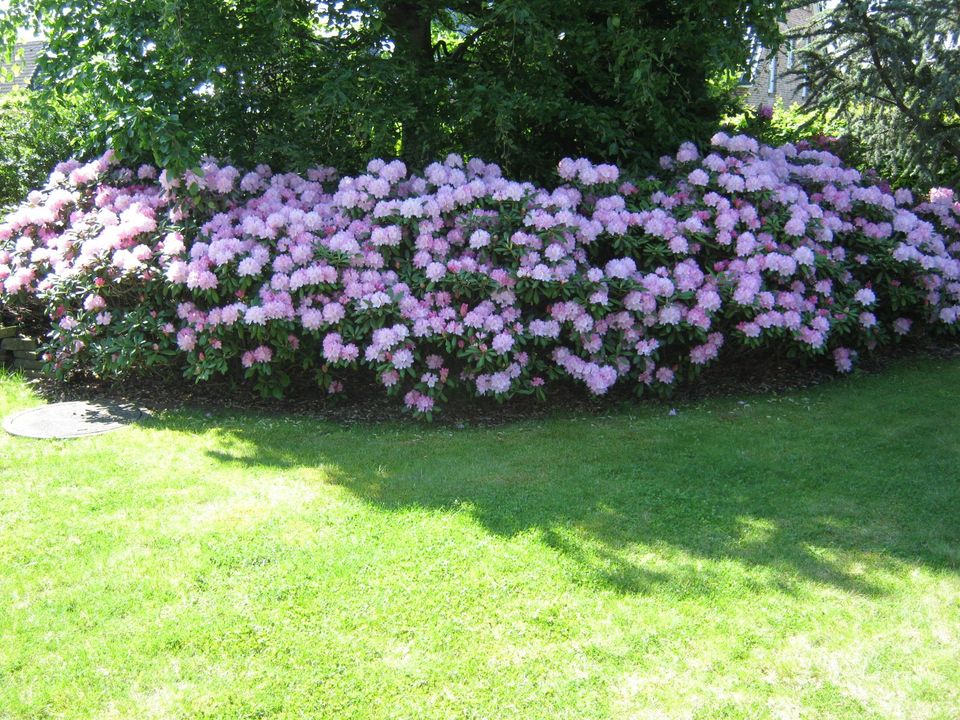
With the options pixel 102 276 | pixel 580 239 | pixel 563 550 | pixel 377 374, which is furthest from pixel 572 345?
pixel 102 276

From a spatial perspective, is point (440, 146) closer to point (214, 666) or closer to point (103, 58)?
point (103, 58)

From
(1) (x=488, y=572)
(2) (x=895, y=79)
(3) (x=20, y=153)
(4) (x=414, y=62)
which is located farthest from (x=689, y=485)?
(3) (x=20, y=153)

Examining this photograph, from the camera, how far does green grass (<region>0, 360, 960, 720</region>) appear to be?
2.74m

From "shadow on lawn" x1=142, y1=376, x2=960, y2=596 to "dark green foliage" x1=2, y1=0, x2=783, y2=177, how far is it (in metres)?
2.40

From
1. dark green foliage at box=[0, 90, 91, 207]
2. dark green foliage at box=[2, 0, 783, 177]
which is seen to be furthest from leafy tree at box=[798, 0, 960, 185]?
dark green foliage at box=[0, 90, 91, 207]

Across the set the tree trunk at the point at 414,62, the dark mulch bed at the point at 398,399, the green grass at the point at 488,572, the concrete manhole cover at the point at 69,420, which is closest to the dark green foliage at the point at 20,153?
the dark mulch bed at the point at 398,399

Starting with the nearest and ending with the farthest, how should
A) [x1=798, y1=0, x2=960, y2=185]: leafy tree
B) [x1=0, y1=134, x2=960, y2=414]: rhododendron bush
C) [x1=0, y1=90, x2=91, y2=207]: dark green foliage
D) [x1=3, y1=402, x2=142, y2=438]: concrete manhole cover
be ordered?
[x1=3, y1=402, x2=142, y2=438]: concrete manhole cover → [x1=0, y1=134, x2=960, y2=414]: rhododendron bush → [x1=798, y1=0, x2=960, y2=185]: leafy tree → [x1=0, y1=90, x2=91, y2=207]: dark green foliage

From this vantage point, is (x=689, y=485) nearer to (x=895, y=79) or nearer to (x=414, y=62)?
(x=414, y=62)

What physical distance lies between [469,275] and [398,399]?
3.42 ft

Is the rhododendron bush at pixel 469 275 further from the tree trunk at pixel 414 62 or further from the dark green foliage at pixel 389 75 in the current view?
the tree trunk at pixel 414 62

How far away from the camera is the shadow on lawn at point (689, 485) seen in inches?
140

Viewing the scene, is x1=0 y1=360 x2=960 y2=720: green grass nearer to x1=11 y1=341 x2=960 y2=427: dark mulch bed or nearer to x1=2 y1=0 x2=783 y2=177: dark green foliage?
x1=11 y1=341 x2=960 y2=427: dark mulch bed

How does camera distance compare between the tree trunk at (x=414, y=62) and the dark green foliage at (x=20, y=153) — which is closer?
the tree trunk at (x=414, y=62)

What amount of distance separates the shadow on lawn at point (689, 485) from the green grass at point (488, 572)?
0.02 meters
